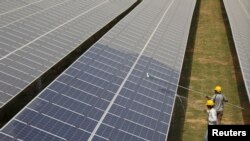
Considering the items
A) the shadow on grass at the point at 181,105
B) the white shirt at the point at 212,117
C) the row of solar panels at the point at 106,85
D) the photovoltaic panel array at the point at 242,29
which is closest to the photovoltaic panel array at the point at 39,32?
the row of solar panels at the point at 106,85

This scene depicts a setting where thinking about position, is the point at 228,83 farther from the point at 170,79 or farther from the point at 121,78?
the point at 121,78

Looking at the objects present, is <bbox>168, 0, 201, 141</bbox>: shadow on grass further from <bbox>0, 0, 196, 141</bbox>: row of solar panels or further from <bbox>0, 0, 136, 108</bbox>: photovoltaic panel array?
<bbox>0, 0, 136, 108</bbox>: photovoltaic panel array

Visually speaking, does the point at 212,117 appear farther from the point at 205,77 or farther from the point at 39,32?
the point at 39,32

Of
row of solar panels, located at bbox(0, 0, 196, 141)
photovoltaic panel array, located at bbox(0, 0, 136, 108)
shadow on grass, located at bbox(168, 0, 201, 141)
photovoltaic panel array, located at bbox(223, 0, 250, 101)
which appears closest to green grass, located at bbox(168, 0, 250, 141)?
shadow on grass, located at bbox(168, 0, 201, 141)

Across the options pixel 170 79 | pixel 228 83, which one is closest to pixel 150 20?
pixel 228 83

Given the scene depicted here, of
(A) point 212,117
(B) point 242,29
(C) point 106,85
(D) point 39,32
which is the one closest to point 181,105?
(C) point 106,85
